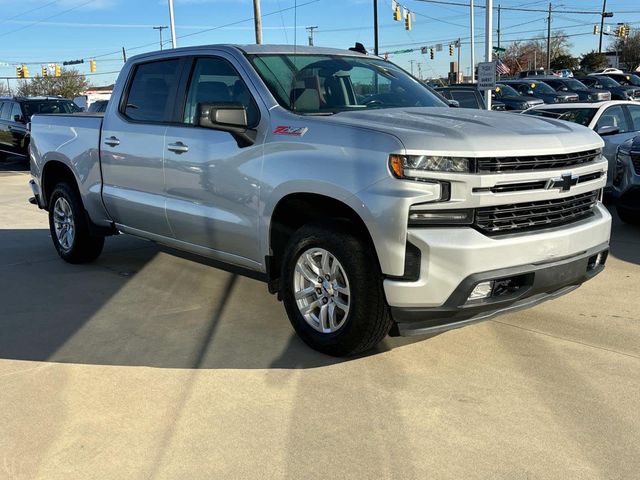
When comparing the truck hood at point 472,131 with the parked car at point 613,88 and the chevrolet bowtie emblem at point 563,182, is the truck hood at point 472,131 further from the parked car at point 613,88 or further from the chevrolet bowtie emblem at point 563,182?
the parked car at point 613,88

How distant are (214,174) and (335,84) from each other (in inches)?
43.1

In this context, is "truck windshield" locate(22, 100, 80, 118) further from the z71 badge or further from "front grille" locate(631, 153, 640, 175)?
the z71 badge

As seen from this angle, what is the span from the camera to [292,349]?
14.1 feet

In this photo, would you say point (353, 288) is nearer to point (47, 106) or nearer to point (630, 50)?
point (47, 106)

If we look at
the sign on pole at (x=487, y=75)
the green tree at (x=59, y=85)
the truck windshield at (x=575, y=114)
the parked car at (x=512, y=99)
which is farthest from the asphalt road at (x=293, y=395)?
the green tree at (x=59, y=85)

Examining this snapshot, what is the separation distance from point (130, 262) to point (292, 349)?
3188 millimetres

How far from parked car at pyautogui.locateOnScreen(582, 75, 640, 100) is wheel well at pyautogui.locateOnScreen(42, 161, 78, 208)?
2255 centimetres

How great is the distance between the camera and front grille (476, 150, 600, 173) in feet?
11.5

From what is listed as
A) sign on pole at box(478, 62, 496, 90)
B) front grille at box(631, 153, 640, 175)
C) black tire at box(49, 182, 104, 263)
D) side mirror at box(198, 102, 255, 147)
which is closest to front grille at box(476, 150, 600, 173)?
side mirror at box(198, 102, 255, 147)

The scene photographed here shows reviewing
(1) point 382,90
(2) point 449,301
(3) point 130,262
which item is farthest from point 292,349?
(3) point 130,262

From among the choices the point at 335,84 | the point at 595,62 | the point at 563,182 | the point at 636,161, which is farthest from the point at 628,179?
→ the point at 595,62

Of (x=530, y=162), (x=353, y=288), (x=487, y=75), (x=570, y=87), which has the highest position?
(x=487, y=75)

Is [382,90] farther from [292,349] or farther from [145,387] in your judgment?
[145,387]

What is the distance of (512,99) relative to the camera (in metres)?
21.0
